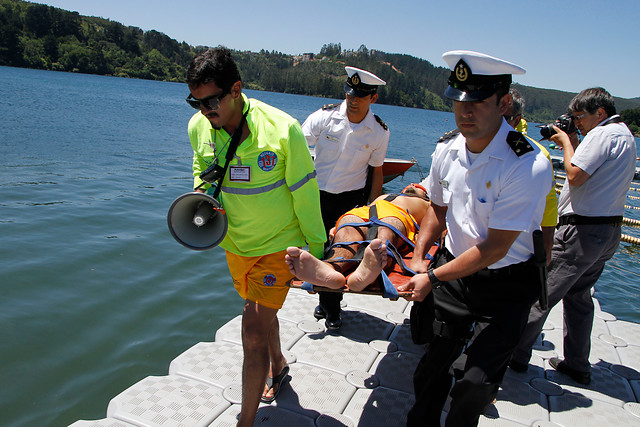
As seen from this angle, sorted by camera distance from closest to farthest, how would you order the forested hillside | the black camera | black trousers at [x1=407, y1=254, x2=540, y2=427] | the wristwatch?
black trousers at [x1=407, y1=254, x2=540, y2=427] → the wristwatch → the black camera → the forested hillside

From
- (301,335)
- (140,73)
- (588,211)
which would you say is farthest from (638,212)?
(140,73)

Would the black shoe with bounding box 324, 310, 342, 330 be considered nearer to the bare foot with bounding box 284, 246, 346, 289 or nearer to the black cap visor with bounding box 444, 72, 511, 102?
the bare foot with bounding box 284, 246, 346, 289

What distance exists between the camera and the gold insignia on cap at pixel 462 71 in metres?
2.33

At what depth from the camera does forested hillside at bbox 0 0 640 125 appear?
87875mm

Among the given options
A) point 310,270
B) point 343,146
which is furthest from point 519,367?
point 343,146

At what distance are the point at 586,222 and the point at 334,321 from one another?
232 centimetres

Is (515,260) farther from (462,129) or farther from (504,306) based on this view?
(462,129)

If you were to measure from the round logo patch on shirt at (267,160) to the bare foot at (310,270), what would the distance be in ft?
1.64

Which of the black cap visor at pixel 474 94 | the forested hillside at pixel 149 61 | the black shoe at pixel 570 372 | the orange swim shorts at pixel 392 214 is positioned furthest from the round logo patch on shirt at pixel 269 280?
the forested hillside at pixel 149 61

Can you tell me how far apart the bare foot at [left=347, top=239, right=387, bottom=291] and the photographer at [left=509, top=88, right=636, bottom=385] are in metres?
1.74

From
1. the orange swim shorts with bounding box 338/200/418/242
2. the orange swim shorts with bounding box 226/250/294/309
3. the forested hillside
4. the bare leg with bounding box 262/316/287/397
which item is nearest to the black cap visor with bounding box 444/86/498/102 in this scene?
the orange swim shorts with bounding box 226/250/294/309

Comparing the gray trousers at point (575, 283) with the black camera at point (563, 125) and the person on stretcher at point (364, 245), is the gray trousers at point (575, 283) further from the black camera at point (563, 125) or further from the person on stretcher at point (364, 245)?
the person on stretcher at point (364, 245)

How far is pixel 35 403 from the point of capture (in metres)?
3.97

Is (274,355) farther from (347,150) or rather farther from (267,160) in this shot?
(347,150)
